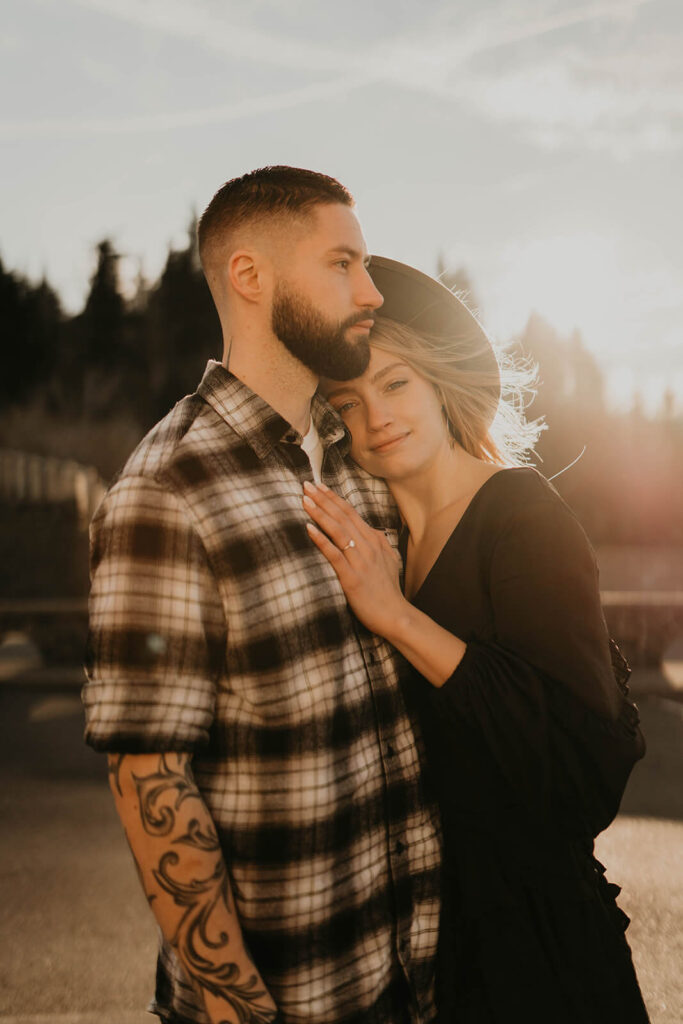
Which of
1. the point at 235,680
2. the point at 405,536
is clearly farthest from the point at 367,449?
the point at 235,680

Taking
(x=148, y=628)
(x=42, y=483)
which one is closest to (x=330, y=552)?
(x=148, y=628)

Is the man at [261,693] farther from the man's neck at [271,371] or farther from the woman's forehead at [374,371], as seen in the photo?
the woman's forehead at [374,371]

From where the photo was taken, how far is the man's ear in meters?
2.10

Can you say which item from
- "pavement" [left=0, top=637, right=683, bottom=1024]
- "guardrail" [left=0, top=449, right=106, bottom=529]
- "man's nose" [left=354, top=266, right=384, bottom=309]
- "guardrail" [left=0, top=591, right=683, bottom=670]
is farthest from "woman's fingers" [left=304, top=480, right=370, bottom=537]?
"guardrail" [left=0, top=449, right=106, bottom=529]

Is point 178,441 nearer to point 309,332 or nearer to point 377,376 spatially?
point 309,332

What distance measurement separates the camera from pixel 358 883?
74.0 inches

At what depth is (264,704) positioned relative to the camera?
5.78ft

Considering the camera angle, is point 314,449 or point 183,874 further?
point 314,449

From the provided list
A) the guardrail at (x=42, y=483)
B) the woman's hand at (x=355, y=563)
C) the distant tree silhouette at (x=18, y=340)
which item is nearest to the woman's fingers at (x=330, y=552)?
the woman's hand at (x=355, y=563)

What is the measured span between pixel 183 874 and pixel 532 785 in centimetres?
81

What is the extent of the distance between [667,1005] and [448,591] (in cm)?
272

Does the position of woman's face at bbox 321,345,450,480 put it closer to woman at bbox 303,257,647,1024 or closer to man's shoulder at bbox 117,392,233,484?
woman at bbox 303,257,647,1024

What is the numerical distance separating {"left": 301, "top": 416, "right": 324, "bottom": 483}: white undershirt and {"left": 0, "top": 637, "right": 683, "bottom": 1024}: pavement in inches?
109

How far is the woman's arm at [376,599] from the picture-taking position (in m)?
1.96
